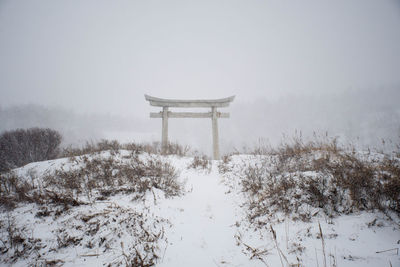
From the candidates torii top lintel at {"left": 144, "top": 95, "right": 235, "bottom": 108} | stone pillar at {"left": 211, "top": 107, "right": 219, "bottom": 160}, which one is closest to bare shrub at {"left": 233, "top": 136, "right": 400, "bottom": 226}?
stone pillar at {"left": 211, "top": 107, "right": 219, "bottom": 160}

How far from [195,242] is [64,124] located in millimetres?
35708

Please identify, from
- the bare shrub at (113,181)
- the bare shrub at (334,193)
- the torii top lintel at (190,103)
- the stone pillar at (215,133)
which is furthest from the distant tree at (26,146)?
the bare shrub at (334,193)

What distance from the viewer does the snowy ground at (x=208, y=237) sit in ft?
5.55

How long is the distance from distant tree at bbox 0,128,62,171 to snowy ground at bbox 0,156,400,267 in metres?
7.85

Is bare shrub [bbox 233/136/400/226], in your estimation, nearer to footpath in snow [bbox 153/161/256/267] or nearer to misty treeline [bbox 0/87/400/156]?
footpath in snow [bbox 153/161/256/267]

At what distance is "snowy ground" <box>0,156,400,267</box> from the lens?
1691mm

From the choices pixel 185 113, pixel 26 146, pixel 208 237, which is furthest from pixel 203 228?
pixel 26 146

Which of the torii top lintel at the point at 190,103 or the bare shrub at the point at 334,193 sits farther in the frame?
the torii top lintel at the point at 190,103


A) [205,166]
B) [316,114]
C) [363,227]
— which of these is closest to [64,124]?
[205,166]

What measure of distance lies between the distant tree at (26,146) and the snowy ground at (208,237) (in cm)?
785

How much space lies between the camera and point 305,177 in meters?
2.90

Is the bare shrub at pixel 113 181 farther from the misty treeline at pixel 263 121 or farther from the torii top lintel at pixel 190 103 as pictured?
the misty treeline at pixel 263 121

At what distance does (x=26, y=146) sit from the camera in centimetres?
829

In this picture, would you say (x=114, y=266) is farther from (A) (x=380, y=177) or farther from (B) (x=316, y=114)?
(B) (x=316, y=114)
